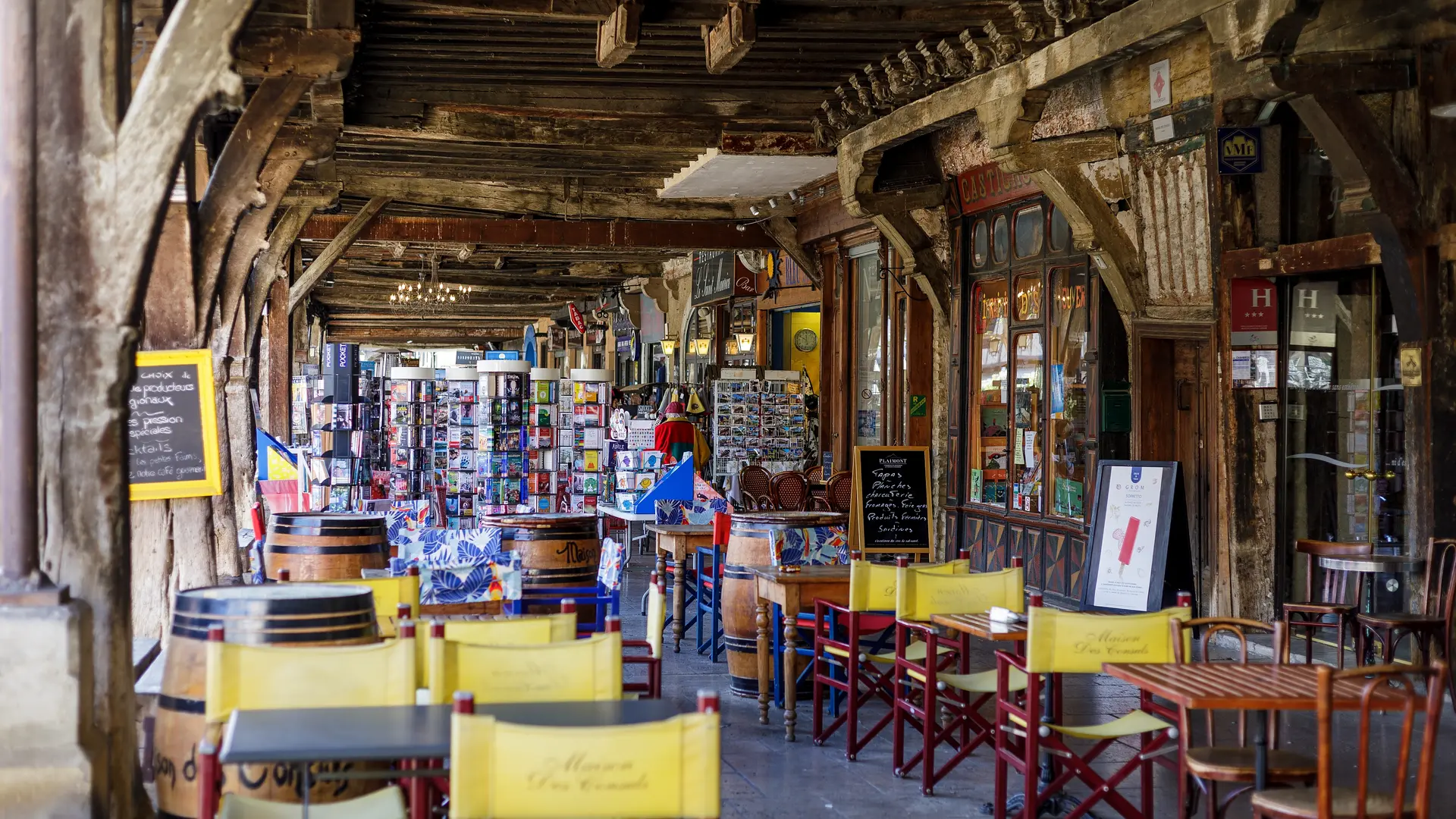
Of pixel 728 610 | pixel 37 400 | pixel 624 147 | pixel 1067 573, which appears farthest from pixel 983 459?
pixel 37 400

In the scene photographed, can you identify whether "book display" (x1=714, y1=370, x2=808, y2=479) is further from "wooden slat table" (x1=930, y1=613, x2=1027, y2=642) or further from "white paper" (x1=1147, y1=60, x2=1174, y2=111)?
"wooden slat table" (x1=930, y1=613, x2=1027, y2=642)

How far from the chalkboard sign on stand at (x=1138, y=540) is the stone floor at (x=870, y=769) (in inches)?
19.2

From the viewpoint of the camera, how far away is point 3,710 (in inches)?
147

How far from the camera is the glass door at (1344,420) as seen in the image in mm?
7699

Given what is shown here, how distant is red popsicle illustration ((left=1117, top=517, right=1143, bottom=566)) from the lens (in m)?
7.48

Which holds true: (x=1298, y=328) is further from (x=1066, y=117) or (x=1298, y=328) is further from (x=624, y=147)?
(x=624, y=147)

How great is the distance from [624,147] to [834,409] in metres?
4.52

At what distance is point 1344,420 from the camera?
804 cm

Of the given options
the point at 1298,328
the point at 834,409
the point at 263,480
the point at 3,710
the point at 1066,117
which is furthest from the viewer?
the point at 834,409

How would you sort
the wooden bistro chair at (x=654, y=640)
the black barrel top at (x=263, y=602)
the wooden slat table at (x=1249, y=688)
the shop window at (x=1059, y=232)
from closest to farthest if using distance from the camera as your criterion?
1. the wooden slat table at (x=1249, y=688)
2. the black barrel top at (x=263, y=602)
3. the wooden bistro chair at (x=654, y=640)
4. the shop window at (x=1059, y=232)

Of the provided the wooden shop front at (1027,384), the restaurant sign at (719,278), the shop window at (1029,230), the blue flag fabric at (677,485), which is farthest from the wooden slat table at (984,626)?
the restaurant sign at (719,278)

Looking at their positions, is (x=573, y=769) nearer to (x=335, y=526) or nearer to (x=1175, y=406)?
(x=335, y=526)

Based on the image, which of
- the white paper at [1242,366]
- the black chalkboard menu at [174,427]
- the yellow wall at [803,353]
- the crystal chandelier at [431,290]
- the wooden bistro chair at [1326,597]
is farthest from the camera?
the crystal chandelier at [431,290]

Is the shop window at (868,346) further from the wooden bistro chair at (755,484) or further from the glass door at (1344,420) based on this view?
the glass door at (1344,420)
